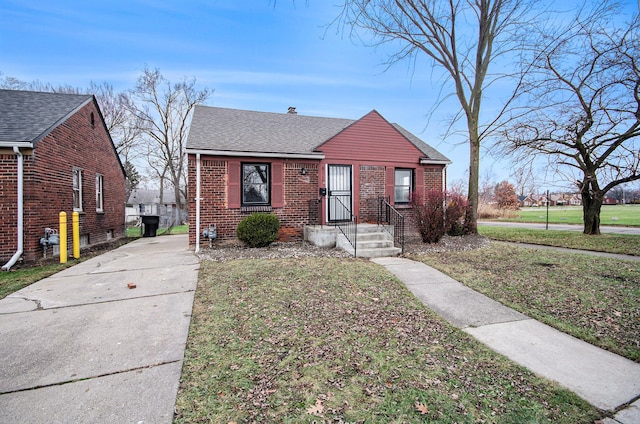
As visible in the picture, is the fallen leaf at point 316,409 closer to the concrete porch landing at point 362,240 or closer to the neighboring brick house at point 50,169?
the concrete porch landing at point 362,240

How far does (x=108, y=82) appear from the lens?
24719mm

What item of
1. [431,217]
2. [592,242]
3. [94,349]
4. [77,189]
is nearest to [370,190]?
[431,217]

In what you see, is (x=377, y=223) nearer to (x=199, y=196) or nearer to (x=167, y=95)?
(x=199, y=196)

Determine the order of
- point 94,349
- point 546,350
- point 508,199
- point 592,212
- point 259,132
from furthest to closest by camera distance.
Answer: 1. point 508,199
2. point 592,212
3. point 259,132
4. point 546,350
5. point 94,349

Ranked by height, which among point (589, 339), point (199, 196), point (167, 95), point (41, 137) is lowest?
point (589, 339)

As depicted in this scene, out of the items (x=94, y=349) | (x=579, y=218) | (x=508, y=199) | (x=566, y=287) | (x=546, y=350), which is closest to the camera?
(x=94, y=349)

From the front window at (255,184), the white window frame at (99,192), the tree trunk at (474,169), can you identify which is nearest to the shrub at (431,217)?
the tree trunk at (474,169)

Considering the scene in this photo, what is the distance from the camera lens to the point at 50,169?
8.12 meters

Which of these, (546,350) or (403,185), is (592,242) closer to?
(403,185)

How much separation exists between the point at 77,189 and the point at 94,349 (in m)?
9.05

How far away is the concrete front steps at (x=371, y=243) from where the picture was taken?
7.86 metres

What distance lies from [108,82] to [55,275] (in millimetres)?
25116

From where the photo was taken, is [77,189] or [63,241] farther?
[77,189]

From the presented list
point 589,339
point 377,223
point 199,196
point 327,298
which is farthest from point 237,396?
point 377,223
